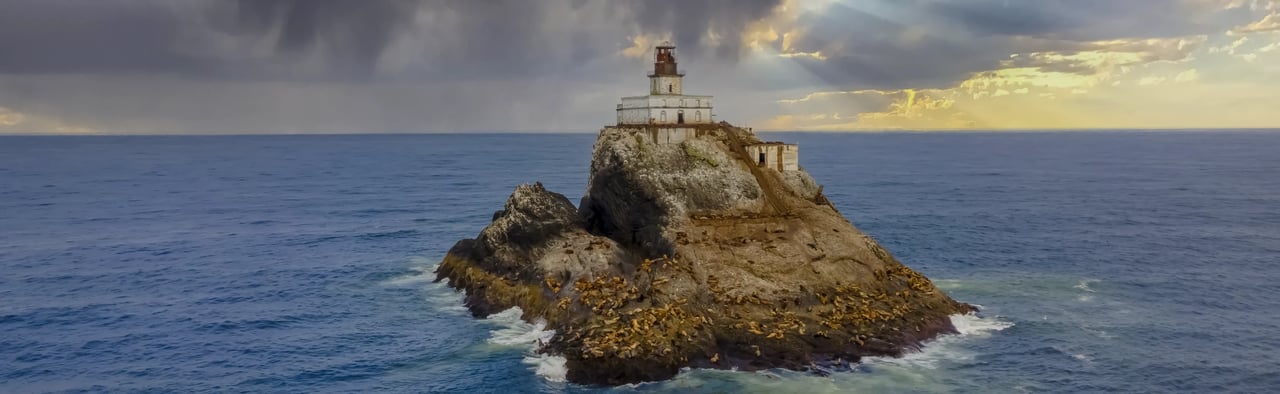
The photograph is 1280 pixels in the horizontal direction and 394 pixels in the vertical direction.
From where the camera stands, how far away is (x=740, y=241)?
6109 cm

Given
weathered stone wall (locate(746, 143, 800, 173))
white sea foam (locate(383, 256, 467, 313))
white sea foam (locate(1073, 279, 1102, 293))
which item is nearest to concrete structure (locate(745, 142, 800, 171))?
weathered stone wall (locate(746, 143, 800, 173))

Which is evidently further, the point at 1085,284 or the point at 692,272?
the point at 1085,284

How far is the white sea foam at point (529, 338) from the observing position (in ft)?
164

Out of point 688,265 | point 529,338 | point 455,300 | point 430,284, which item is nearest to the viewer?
point 529,338

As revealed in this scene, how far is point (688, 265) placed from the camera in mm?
58219

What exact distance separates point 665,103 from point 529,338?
23.8m

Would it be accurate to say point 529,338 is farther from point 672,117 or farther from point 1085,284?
point 1085,284

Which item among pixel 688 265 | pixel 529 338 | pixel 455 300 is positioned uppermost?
pixel 688 265

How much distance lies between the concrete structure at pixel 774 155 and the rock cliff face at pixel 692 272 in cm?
74

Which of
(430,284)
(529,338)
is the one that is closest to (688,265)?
(529,338)

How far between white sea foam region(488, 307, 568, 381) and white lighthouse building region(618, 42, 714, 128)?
1912cm

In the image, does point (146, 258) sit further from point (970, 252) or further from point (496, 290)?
point (970, 252)

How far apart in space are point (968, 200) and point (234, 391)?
111 meters

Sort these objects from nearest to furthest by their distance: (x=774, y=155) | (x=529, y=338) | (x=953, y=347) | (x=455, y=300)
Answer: (x=953, y=347), (x=529, y=338), (x=455, y=300), (x=774, y=155)
